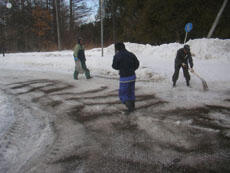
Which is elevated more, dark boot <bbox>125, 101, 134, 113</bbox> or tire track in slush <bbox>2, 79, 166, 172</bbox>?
dark boot <bbox>125, 101, 134, 113</bbox>

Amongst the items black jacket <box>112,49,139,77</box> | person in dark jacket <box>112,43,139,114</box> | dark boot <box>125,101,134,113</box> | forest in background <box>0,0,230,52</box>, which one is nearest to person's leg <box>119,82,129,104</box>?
person in dark jacket <box>112,43,139,114</box>

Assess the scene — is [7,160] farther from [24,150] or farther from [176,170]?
[176,170]

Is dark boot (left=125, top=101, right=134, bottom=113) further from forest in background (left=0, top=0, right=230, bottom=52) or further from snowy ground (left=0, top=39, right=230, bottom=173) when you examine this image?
forest in background (left=0, top=0, right=230, bottom=52)

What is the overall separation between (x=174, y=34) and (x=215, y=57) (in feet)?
22.0

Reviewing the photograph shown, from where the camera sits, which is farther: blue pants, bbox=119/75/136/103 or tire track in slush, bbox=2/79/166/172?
blue pants, bbox=119/75/136/103

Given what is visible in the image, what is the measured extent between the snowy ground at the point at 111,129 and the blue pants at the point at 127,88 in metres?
0.47

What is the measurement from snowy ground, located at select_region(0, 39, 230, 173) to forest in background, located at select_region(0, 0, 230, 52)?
36.8 ft

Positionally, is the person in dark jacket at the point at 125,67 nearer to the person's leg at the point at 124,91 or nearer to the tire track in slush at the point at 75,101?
the person's leg at the point at 124,91

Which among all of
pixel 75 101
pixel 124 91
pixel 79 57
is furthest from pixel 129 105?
pixel 79 57

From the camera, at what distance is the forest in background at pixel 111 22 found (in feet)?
52.4

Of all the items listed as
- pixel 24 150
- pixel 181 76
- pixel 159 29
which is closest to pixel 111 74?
pixel 181 76

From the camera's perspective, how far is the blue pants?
14.2 ft

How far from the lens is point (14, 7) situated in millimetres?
27781

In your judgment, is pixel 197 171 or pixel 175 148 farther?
pixel 175 148
